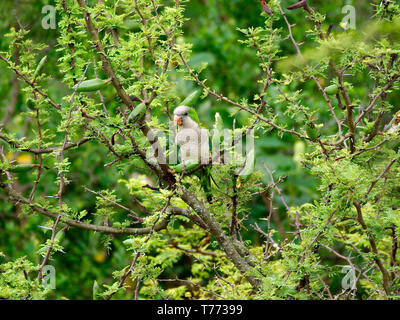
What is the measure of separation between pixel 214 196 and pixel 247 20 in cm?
157

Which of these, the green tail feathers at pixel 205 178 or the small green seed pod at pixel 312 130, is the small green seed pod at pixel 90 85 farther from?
the small green seed pod at pixel 312 130

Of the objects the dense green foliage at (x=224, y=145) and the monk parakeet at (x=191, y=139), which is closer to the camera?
the dense green foliage at (x=224, y=145)

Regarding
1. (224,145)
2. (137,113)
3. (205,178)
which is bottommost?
(205,178)

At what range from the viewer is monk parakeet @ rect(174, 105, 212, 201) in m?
1.58

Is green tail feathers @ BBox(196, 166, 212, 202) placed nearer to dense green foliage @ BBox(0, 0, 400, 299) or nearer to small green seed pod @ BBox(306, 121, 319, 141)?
dense green foliage @ BBox(0, 0, 400, 299)

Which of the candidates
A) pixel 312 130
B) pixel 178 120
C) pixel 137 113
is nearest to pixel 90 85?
pixel 137 113

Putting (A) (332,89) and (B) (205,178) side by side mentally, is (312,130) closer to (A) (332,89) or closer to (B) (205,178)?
(A) (332,89)

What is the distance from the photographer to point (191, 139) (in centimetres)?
163

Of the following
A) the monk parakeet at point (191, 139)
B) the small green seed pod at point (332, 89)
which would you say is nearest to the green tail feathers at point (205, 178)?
the monk parakeet at point (191, 139)

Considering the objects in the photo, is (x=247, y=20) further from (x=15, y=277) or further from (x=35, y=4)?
(x=15, y=277)

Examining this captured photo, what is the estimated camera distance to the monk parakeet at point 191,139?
1583 millimetres

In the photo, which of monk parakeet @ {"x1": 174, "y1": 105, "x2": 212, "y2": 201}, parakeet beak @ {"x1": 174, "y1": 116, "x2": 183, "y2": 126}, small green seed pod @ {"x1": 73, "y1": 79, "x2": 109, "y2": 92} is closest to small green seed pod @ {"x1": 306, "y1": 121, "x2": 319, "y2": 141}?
Result: monk parakeet @ {"x1": 174, "y1": 105, "x2": 212, "y2": 201}

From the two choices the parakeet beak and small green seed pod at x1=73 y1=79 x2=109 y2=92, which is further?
the parakeet beak
